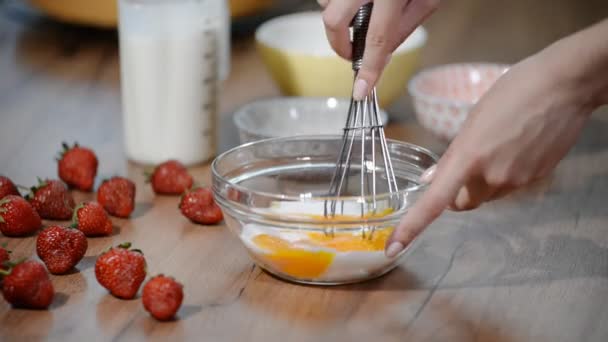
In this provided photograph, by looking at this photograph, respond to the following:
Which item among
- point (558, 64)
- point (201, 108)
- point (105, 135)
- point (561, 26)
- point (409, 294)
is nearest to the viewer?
point (558, 64)

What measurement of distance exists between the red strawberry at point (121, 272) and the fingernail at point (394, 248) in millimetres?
252

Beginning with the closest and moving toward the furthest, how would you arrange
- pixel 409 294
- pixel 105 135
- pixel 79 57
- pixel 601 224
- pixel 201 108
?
pixel 409 294, pixel 601 224, pixel 201 108, pixel 105 135, pixel 79 57

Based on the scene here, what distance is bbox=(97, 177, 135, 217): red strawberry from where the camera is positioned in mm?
1156

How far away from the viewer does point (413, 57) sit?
1510 millimetres

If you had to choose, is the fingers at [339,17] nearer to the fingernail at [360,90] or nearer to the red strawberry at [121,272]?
the fingernail at [360,90]

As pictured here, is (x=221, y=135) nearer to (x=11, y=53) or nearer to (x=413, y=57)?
(x=413, y=57)

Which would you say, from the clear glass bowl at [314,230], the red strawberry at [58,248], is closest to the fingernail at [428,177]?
the clear glass bowl at [314,230]

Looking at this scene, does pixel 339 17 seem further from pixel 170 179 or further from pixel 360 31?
pixel 170 179

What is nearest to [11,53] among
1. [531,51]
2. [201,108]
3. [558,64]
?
[201,108]

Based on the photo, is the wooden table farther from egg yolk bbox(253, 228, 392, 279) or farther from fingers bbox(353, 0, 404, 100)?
fingers bbox(353, 0, 404, 100)

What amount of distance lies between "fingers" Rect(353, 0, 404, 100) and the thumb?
0.47ft

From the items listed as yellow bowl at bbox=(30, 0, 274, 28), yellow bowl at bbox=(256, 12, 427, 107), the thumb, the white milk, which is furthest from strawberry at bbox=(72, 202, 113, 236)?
yellow bowl at bbox=(30, 0, 274, 28)

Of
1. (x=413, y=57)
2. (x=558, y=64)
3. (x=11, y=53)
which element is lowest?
(x=11, y=53)

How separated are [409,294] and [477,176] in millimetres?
157
